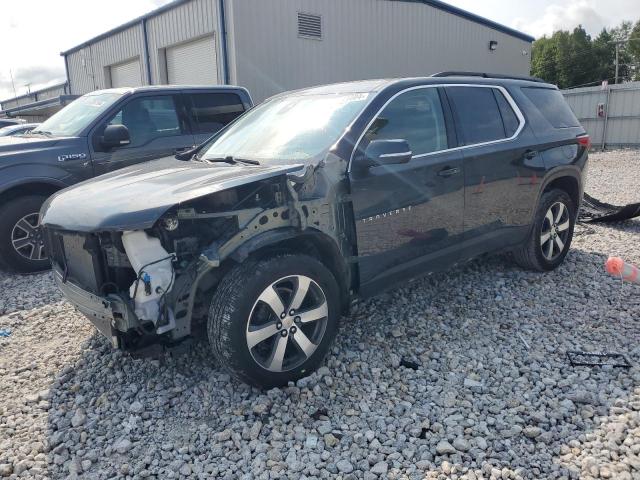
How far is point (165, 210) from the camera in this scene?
2684 mm

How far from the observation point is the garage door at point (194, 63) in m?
13.7

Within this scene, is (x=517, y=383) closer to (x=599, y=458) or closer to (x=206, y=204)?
(x=599, y=458)

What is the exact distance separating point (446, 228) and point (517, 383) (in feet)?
4.09

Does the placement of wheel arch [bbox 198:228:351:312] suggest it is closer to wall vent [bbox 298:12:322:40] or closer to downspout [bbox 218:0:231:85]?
downspout [bbox 218:0:231:85]

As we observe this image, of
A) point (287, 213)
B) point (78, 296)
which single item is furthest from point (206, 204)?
point (78, 296)

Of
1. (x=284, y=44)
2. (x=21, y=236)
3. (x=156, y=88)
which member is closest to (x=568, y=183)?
(x=156, y=88)

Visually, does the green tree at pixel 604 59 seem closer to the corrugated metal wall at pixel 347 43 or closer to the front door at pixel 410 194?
the corrugated metal wall at pixel 347 43

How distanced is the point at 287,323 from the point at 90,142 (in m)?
3.85

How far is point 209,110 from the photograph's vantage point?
6715 mm

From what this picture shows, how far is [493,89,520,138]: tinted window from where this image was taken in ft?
14.8

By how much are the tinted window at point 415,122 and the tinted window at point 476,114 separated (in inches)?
8.6

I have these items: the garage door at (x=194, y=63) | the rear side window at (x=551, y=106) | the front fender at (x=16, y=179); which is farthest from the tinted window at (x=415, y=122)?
the garage door at (x=194, y=63)

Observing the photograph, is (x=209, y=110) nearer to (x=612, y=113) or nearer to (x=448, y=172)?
(x=448, y=172)

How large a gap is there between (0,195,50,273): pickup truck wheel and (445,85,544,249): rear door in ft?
13.9
